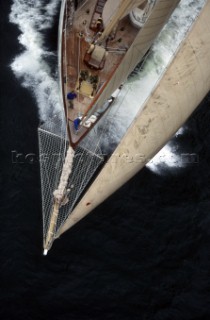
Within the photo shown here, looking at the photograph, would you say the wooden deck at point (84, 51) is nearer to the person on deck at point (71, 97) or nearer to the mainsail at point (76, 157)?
the person on deck at point (71, 97)

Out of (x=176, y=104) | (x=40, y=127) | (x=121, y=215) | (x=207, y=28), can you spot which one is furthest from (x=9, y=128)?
(x=207, y=28)

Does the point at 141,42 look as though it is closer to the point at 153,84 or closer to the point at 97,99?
the point at 97,99

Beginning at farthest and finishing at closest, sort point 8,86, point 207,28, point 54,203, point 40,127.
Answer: point 8,86 < point 40,127 < point 54,203 < point 207,28

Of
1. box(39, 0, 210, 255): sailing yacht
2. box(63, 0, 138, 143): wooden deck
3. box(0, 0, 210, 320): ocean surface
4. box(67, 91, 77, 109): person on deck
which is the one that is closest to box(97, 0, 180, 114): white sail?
box(39, 0, 210, 255): sailing yacht

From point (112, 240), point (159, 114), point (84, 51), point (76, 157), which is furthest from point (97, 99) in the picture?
point (112, 240)

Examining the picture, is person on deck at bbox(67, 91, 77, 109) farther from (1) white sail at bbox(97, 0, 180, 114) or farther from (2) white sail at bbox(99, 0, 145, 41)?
(2) white sail at bbox(99, 0, 145, 41)

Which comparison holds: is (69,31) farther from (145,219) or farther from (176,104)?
(145,219)
